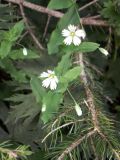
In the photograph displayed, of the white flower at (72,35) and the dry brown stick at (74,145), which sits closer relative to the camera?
the dry brown stick at (74,145)

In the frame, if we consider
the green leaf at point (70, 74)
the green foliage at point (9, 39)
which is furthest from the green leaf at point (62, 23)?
the green leaf at point (70, 74)

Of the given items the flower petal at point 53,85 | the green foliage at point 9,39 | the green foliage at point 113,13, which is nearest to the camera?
the flower petal at point 53,85

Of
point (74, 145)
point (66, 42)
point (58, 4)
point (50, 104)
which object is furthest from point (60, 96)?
point (58, 4)

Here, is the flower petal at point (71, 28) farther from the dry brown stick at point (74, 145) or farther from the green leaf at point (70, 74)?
the dry brown stick at point (74, 145)

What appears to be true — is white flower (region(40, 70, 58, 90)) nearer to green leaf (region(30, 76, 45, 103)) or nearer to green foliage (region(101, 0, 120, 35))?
green leaf (region(30, 76, 45, 103))

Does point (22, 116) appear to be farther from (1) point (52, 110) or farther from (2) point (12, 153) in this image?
(2) point (12, 153)

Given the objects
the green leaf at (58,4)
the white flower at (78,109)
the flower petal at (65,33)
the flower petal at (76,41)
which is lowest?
the white flower at (78,109)

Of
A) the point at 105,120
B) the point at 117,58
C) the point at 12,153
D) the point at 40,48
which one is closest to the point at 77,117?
the point at 105,120
